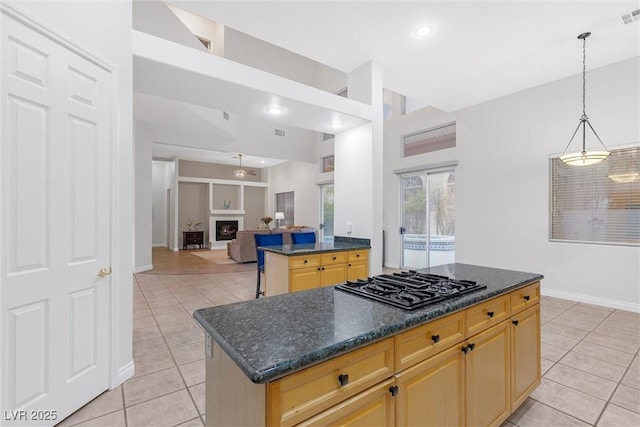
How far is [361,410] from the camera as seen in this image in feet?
3.36

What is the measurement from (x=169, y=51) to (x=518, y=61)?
14.1 feet

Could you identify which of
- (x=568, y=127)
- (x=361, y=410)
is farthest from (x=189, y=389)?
(x=568, y=127)

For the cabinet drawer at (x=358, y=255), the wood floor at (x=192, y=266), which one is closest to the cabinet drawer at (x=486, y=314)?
the cabinet drawer at (x=358, y=255)

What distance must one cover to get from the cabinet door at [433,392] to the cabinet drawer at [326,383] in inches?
5.5

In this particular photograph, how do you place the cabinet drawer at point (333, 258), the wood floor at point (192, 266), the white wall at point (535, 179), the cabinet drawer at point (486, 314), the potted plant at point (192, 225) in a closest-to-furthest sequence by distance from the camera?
the cabinet drawer at point (486, 314), the cabinet drawer at point (333, 258), the white wall at point (535, 179), the wood floor at point (192, 266), the potted plant at point (192, 225)

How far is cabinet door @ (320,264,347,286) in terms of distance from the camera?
3580mm

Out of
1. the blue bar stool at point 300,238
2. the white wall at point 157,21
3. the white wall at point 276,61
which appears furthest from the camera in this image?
the white wall at point 276,61

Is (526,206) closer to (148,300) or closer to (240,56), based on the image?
(148,300)

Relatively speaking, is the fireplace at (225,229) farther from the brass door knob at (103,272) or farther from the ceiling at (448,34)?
the brass door knob at (103,272)

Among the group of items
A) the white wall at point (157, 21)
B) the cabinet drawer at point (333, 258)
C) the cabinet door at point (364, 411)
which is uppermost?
the white wall at point (157, 21)

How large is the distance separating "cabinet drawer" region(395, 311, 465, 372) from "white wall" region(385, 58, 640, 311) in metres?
4.21

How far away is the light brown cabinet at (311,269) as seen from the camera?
3338 mm

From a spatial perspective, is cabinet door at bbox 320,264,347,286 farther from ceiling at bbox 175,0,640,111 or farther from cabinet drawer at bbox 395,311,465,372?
ceiling at bbox 175,0,640,111

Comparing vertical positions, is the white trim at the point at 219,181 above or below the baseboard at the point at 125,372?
above
